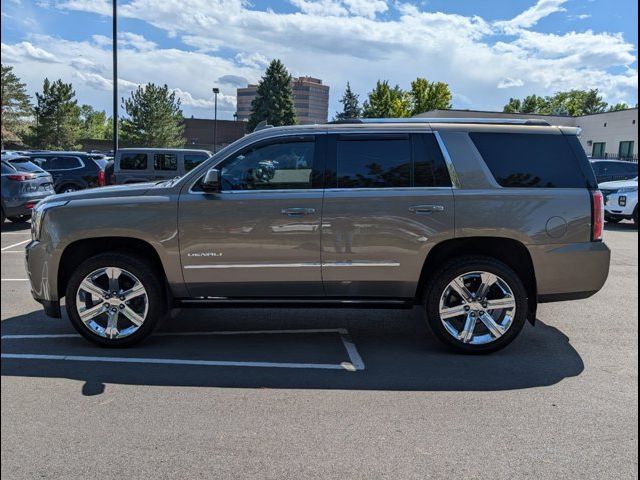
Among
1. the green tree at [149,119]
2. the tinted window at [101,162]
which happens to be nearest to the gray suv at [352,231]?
the tinted window at [101,162]

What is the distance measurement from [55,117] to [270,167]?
56.0 metres

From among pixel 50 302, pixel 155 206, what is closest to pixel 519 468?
pixel 155 206

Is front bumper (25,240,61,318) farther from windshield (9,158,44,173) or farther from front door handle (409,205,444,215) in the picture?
windshield (9,158,44,173)

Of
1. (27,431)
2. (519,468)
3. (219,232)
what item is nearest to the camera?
(519,468)

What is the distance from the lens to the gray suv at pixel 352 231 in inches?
171

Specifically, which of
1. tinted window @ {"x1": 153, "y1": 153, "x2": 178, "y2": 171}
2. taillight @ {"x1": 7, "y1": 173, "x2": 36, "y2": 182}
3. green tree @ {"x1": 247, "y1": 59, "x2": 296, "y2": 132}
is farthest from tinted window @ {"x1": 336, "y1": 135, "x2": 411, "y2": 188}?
green tree @ {"x1": 247, "y1": 59, "x2": 296, "y2": 132}

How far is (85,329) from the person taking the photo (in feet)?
14.9

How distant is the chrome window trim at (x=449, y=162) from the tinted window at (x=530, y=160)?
0.26m

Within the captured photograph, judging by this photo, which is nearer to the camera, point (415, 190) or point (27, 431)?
point (27, 431)

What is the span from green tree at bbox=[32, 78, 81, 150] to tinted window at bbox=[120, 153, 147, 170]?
142ft

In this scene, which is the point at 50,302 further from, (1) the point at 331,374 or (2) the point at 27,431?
(1) the point at 331,374

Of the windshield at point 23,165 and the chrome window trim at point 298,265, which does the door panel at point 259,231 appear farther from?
the windshield at point 23,165

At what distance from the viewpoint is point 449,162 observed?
14.6 ft

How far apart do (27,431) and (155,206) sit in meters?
1.93
